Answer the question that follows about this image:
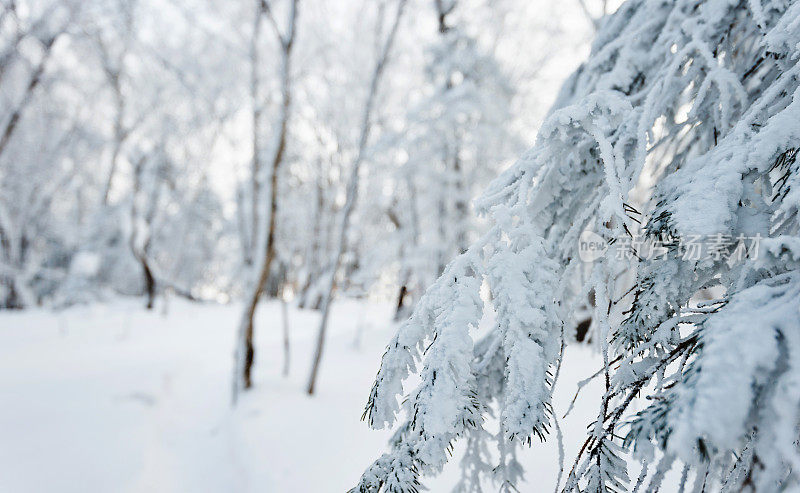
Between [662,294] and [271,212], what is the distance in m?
4.57

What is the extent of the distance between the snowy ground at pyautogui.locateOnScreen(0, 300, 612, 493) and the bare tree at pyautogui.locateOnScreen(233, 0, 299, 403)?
0.34m

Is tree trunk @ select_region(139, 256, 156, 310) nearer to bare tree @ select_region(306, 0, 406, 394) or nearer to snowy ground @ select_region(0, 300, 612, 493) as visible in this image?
snowy ground @ select_region(0, 300, 612, 493)

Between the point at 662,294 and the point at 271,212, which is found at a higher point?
the point at 271,212

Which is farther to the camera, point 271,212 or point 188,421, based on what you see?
point 271,212

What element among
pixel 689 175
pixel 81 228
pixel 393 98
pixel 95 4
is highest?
pixel 393 98

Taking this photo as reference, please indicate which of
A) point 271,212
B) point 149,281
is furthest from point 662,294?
point 149,281

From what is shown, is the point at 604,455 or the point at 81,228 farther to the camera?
the point at 81,228

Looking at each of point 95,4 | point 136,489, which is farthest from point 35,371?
point 95,4

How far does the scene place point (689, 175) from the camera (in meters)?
0.97

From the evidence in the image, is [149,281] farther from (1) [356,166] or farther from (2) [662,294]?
(2) [662,294]

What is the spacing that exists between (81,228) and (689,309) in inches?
867

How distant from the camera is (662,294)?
0.89m

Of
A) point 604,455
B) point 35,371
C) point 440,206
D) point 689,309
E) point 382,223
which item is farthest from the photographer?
point 382,223

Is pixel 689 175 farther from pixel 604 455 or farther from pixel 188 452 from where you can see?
pixel 188 452
